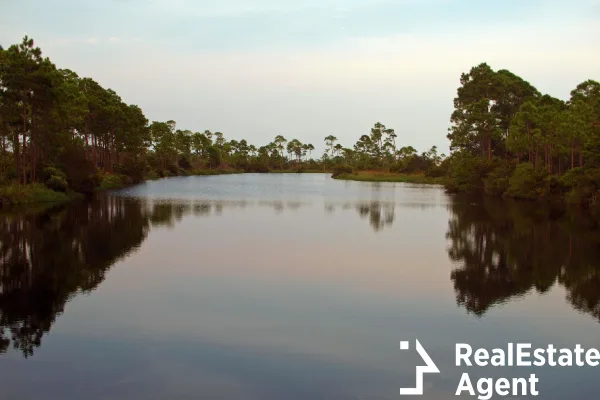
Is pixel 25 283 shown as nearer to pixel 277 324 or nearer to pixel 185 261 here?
pixel 185 261

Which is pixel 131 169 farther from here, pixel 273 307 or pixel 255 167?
pixel 255 167

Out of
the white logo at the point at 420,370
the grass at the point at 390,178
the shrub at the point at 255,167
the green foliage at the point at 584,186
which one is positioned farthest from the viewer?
the shrub at the point at 255,167

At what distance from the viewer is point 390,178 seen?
324 feet

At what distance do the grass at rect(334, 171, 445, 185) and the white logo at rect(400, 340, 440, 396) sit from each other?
3118 inches

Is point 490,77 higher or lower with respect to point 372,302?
higher

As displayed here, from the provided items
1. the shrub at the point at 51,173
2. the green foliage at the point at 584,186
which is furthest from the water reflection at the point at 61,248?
the green foliage at the point at 584,186

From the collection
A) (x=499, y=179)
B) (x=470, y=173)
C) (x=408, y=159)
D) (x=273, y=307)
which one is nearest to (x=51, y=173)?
(x=273, y=307)

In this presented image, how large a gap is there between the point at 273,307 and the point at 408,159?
9498 centimetres

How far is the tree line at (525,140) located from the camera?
146 ft

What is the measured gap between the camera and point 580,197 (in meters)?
44.3

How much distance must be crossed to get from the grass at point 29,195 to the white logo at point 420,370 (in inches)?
1283

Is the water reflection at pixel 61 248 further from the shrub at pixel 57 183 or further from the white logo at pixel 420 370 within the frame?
the white logo at pixel 420 370

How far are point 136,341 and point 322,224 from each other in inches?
798

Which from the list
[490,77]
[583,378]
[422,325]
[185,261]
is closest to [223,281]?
[185,261]
